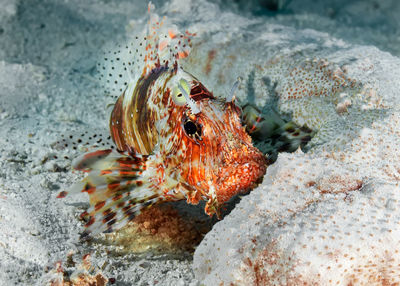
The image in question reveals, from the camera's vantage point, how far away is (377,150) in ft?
8.51

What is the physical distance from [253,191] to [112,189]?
1223 mm

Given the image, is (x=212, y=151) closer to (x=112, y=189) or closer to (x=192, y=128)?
(x=192, y=128)

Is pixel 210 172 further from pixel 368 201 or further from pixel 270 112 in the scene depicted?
pixel 270 112

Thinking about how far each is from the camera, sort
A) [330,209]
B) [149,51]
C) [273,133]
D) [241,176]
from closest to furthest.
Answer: [330,209] → [241,176] → [273,133] → [149,51]

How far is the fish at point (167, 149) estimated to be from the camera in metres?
2.53

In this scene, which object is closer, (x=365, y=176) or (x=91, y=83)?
(x=365, y=176)

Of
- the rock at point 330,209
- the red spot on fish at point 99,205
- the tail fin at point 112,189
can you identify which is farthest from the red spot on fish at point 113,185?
the rock at point 330,209

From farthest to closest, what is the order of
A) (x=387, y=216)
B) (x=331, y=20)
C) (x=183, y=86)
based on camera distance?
(x=331, y=20) < (x=183, y=86) < (x=387, y=216)

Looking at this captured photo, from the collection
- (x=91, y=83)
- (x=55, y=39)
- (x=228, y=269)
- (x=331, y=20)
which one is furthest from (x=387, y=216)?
(x=331, y=20)

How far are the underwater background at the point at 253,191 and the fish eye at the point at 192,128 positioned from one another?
2.00 feet

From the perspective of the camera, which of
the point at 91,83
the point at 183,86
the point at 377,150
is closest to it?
the point at 377,150

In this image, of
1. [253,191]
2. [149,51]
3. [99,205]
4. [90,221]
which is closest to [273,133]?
[253,191]

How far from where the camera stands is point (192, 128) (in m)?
2.64

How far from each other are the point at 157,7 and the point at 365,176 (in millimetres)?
5752
